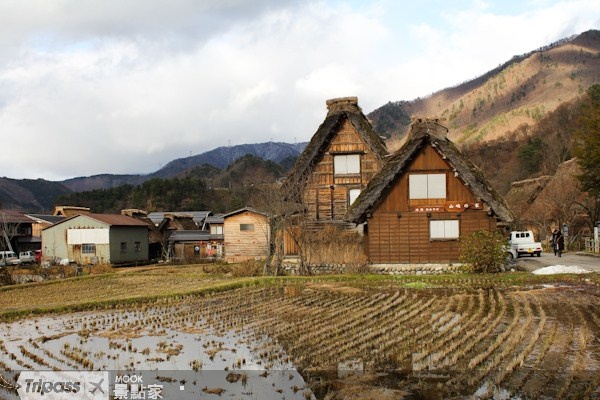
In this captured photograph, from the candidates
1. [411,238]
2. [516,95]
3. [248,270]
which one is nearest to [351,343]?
[411,238]

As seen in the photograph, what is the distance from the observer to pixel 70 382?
7398 millimetres

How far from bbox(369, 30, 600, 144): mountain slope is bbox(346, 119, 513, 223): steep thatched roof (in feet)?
212

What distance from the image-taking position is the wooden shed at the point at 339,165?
88.6 ft

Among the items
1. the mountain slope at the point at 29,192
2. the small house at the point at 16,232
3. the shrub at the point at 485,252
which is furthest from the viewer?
the mountain slope at the point at 29,192

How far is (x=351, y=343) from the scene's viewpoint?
9.45 m

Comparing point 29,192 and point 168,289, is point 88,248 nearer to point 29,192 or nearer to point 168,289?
point 168,289

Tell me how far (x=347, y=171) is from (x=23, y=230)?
111 ft

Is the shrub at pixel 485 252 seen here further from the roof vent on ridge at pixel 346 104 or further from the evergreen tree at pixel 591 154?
the evergreen tree at pixel 591 154

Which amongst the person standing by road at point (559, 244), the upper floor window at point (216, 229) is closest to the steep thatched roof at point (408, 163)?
the person standing by road at point (559, 244)

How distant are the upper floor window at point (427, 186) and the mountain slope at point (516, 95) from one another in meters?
64.5

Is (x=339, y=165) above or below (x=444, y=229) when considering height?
above

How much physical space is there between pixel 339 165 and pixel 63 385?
21.3 m

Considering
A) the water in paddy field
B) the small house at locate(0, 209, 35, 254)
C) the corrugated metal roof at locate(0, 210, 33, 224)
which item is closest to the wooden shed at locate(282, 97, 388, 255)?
the water in paddy field

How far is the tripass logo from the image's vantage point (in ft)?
22.6
